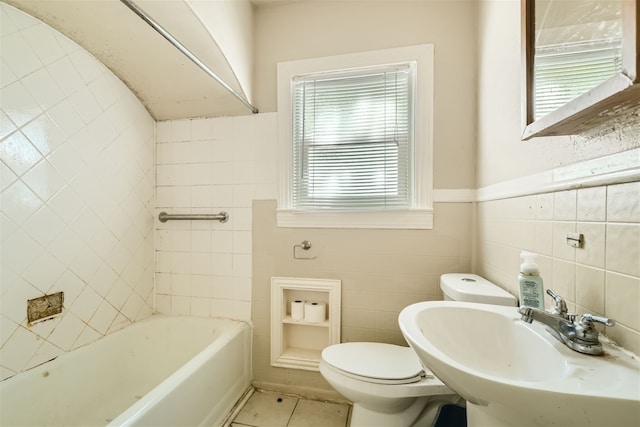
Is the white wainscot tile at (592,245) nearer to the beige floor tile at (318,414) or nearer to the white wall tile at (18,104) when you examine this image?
the beige floor tile at (318,414)

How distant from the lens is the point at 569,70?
2.37ft

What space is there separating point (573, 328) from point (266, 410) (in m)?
1.59

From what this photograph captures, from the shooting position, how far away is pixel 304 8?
1750mm

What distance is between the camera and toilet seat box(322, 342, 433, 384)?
1157 mm

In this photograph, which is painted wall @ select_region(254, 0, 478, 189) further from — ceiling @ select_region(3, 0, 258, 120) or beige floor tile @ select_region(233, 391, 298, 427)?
beige floor tile @ select_region(233, 391, 298, 427)

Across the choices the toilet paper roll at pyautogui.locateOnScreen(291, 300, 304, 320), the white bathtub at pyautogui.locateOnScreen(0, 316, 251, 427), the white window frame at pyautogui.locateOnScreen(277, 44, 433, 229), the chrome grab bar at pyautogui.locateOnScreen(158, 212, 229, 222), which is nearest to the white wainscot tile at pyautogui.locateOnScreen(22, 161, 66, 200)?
the chrome grab bar at pyautogui.locateOnScreen(158, 212, 229, 222)

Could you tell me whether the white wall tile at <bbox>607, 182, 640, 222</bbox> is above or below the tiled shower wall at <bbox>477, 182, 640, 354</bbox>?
above

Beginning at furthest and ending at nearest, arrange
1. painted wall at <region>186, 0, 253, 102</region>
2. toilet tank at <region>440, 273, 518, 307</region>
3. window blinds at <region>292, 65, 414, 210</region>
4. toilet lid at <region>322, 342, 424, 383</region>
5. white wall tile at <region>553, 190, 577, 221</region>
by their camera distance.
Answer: window blinds at <region>292, 65, 414, 210</region> → painted wall at <region>186, 0, 253, 102</region> → toilet lid at <region>322, 342, 424, 383</region> → toilet tank at <region>440, 273, 518, 307</region> → white wall tile at <region>553, 190, 577, 221</region>

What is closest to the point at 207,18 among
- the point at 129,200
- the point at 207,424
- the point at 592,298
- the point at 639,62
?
the point at 129,200

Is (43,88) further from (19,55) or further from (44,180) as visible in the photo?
(44,180)

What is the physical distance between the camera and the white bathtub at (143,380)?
1.13 metres

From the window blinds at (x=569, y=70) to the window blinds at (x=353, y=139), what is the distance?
82 centimetres

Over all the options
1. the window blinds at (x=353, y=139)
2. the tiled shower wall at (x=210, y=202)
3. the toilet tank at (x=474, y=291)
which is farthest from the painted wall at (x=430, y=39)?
the toilet tank at (x=474, y=291)

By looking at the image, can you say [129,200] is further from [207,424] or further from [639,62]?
[639,62]
